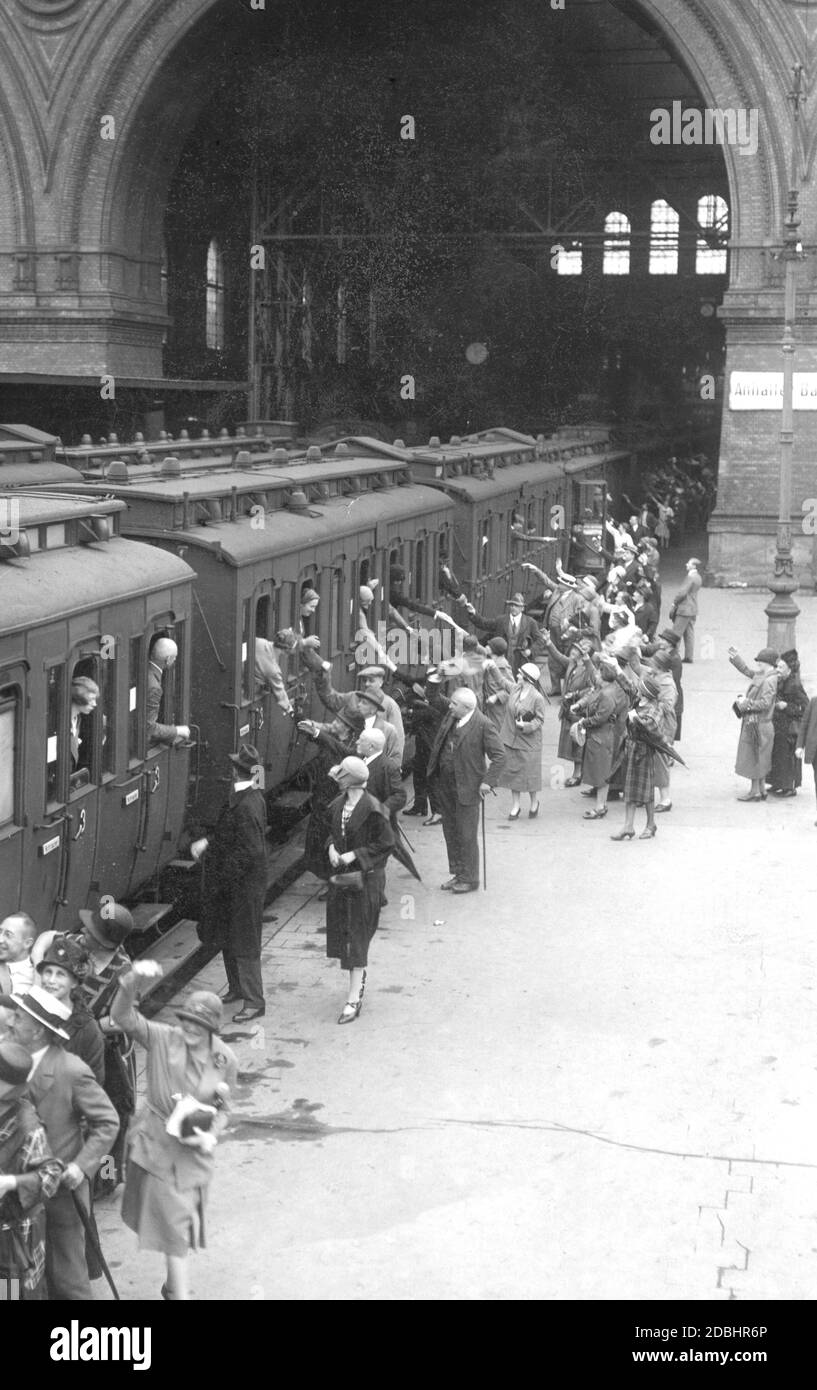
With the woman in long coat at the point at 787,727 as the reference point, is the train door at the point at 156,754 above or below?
above

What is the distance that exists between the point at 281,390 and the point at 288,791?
3263 centimetres

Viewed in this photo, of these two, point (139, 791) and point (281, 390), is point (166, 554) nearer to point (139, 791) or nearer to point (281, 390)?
point (139, 791)

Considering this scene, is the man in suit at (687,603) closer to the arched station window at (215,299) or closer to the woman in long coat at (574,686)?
the woman in long coat at (574,686)

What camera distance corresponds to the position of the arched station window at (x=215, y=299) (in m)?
49.9

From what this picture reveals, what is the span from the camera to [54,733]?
8664 mm

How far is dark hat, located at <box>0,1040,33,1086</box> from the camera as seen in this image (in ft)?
18.3

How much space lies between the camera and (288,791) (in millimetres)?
14430

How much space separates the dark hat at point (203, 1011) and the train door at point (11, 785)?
1728 mm

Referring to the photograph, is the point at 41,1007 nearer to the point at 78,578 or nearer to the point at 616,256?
the point at 78,578

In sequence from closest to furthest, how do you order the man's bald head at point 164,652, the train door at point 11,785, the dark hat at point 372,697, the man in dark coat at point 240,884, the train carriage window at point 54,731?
the train door at point 11,785
the train carriage window at point 54,731
the man in dark coat at point 240,884
the man's bald head at point 164,652
the dark hat at point 372,697

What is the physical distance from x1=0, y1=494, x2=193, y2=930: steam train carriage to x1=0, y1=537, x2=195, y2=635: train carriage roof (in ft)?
0.03

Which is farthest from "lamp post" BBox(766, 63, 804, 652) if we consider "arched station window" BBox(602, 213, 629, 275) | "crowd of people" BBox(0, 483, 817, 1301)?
"arched station window" BBox(602, 213, 629, 275)

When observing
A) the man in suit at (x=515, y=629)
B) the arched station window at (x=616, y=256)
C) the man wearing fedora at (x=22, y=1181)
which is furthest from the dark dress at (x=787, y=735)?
the arched station window at (x=616, y=256)

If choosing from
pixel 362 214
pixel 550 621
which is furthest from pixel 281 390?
pixel 550 621
